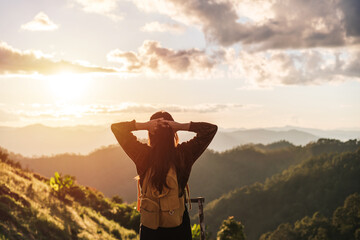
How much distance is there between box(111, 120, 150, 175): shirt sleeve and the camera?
3562 mm

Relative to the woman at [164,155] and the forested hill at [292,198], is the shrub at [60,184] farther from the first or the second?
the forested hill at [292,198]

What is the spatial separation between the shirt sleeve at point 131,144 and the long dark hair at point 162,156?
132 millimetres

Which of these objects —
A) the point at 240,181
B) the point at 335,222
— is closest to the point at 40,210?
the point at 335,222

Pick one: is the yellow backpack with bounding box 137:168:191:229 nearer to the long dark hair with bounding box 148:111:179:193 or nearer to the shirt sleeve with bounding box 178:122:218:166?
the long dark hair with bounding box 148:111:179:193

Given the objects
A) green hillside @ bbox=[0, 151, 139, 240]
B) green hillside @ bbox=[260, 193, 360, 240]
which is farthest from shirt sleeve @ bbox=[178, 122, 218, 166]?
green hillside @ bbox=[260, 193, 360, 240]

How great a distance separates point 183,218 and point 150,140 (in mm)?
923

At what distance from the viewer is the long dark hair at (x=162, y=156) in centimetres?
339

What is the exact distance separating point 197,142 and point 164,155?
0.45 m

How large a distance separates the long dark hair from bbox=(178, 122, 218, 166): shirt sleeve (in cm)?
14

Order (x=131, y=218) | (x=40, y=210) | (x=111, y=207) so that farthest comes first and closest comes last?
(x=111, y=207)
(x=131, y=218)
(x=40, y=210)

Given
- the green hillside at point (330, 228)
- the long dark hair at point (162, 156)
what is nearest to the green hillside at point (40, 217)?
the long dark hair at point (162, 156)

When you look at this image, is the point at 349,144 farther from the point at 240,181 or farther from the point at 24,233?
the point at 24,233

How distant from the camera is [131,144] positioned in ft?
12.0

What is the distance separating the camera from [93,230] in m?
11.6
